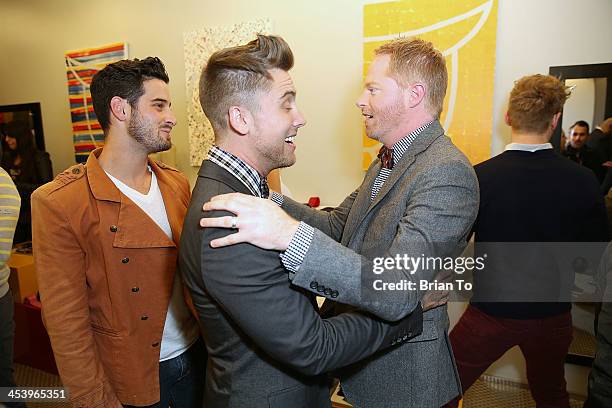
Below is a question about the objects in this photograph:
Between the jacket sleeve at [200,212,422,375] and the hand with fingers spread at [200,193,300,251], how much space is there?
3cm

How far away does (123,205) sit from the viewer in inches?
56.6

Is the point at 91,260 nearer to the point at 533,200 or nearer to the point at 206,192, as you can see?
the point at 206,192


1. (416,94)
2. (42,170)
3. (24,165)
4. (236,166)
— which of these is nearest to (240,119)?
(236,166)

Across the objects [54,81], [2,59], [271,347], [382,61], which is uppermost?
[2,59]

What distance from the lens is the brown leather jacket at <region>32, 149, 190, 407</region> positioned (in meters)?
1.30

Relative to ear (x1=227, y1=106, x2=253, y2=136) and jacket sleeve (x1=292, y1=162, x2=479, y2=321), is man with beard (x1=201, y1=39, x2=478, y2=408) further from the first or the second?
ear (x1=227, y1=106, x2=253, y2=136)

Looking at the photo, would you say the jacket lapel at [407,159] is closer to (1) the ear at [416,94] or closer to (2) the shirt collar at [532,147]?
(1) the ear at [416,94]

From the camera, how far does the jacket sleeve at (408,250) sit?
0.96 m

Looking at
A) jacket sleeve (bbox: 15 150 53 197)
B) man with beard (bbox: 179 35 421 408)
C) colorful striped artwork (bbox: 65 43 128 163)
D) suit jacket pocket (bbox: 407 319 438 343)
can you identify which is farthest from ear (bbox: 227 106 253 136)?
jacket sleeve (bbox: 15 150 53 197)

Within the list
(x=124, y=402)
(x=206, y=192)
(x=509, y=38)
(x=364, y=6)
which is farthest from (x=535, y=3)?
(x=124, y=402)

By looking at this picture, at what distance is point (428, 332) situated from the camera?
4.17 feet

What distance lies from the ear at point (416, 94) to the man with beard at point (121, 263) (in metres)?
0.94

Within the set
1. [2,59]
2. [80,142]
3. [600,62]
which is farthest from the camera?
[2,59]

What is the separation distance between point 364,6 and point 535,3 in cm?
98
